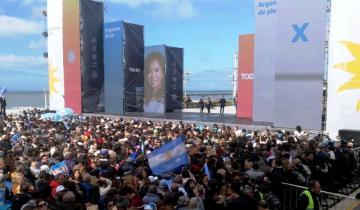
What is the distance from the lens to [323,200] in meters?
8.93

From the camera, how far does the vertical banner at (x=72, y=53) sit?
2855cm

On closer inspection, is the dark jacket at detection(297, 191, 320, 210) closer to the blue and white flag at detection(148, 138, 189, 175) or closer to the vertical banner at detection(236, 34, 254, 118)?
the blue and white flag at detection(148, 138, 189, 175)

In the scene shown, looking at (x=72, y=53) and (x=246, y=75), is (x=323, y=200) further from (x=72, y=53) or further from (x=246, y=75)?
(x=72, y=53)

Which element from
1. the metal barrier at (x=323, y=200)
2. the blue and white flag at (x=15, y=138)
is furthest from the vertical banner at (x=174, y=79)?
the metal barrier at (x=323, y=200)

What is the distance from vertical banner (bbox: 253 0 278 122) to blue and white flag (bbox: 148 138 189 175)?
46.6 ft

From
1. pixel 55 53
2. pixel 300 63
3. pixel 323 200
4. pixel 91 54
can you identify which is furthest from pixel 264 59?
pixel 55 53

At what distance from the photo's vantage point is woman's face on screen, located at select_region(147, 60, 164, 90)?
28.3 metres

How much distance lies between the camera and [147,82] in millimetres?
29172

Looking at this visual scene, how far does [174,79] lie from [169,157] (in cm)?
2156

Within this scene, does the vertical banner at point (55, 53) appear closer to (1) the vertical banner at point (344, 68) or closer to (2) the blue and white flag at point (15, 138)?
(2) the blue and white flag at point (15, 138)

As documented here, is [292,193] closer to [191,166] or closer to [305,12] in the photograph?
[191,166]

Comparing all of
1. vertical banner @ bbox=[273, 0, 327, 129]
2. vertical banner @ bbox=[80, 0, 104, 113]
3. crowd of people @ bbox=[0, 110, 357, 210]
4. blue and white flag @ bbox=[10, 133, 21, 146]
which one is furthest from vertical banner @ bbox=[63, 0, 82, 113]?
crowd of people @ bbox=[0, 110, 357, 210]

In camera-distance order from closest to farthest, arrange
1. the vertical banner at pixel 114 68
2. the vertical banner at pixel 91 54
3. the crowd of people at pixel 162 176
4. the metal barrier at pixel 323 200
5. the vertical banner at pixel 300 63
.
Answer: the crowd of people at pixel 162 176 < the metal barrier at pixel 323 200 < the vertical banner at pixel 300 63 < the vertical banner at pixel 114 68 < the vertical banner at pixel 91 54

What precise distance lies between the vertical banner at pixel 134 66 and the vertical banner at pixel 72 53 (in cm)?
377
